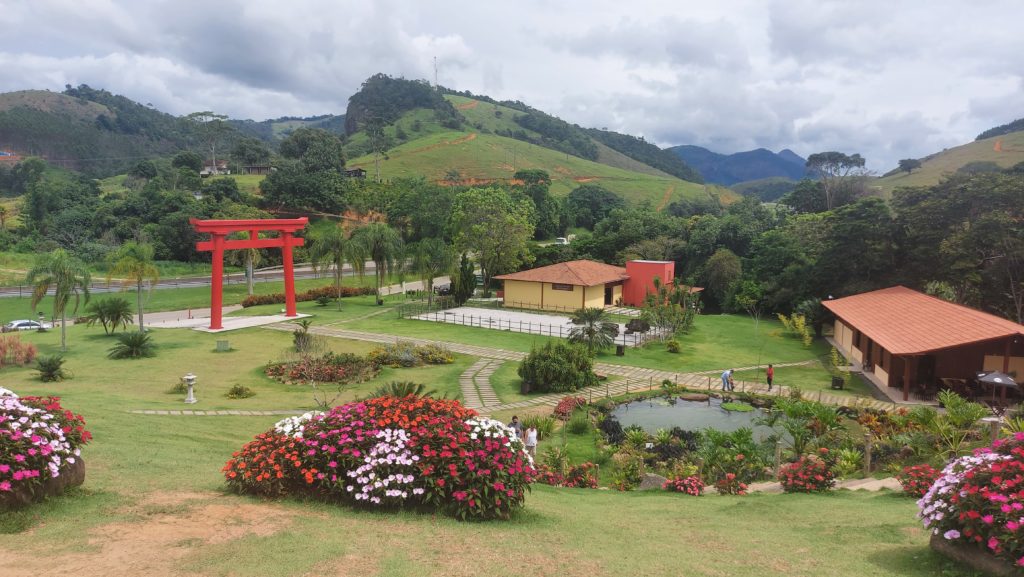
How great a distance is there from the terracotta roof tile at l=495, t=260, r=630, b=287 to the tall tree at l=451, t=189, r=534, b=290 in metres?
5.72

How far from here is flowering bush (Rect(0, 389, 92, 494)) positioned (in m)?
6.25

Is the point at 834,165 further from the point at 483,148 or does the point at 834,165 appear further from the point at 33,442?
the point at 33,442

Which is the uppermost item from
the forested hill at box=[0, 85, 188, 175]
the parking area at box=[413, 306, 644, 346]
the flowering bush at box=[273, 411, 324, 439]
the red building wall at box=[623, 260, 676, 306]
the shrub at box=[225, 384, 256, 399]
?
the forested hill at box=[0, 85, 188, 175]

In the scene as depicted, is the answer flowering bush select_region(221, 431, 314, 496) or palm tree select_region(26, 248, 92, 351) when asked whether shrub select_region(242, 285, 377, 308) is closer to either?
palm tree select_region(26, 248, 92, 351)

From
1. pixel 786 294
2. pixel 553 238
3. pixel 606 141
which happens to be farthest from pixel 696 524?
pixel 606 141

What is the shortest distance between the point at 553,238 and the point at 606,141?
11920 cm

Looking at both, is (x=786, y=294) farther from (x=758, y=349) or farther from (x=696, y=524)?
(x=696, y=524)

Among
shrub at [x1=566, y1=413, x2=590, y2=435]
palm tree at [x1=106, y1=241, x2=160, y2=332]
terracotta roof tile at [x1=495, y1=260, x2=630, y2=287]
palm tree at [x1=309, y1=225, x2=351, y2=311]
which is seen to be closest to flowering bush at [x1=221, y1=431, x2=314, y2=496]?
shrub at [x1=566, y1=413, x2=590, y2=435]

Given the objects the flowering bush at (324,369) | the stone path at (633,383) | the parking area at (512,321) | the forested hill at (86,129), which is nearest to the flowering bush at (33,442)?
the stone path at (633,383)

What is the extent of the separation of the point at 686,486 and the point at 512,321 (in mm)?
24519

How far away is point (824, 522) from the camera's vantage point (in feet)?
27.0

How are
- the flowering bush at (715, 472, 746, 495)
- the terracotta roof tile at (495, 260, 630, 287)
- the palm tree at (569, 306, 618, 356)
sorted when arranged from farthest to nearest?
1. the terracotta roof tile at (495, 260, 630, 287)
2. the palm tree at (569, 306, 618, 356)
3. the flowering bush at (715, 472, 746, 495)

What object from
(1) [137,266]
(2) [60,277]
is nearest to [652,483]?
(2) [60,277]

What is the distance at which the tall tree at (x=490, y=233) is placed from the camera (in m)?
47.4
